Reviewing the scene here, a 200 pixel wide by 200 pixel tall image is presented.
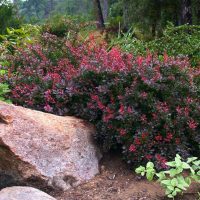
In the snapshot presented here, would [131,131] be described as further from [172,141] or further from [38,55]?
[38,55]

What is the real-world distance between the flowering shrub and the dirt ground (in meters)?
0.19

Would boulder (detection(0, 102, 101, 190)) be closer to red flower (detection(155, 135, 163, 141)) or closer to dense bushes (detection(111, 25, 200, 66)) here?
red flower (detection(155, 135, 163, 141))

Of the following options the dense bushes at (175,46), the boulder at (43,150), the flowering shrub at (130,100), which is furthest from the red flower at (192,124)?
the dense bushes at (175,46)

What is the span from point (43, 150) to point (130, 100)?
37.1 inches

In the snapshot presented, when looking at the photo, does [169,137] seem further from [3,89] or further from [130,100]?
[3,89]

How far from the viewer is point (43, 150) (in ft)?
12.5

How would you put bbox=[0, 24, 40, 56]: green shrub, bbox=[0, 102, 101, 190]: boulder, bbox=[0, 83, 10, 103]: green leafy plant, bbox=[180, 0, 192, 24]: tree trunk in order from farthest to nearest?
bbox=[180, 0, 192, 24]: tree trunk → bbox=[0, 24, 40, 56]: green shrub → bbox=[0, 83, 10, 103]: green leafy plant → bbox=[0, 102, 101, 190]: boulder

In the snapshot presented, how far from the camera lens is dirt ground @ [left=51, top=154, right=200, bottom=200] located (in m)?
3.71

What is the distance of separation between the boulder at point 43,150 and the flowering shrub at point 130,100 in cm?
30

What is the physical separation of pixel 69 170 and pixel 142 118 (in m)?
0.79

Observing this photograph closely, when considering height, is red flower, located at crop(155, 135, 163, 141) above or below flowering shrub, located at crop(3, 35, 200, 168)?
below

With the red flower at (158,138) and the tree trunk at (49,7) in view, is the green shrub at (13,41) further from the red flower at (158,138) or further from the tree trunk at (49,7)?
the tree trunk at (49,7)

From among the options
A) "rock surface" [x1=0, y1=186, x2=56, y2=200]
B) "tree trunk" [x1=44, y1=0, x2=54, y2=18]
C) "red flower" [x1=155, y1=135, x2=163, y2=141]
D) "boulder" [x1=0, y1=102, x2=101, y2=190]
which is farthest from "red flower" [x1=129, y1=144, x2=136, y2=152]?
"tree trunk" [x1=44, y1=0, x2=54, y2=18]

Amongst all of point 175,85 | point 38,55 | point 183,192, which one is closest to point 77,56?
point 38,55
